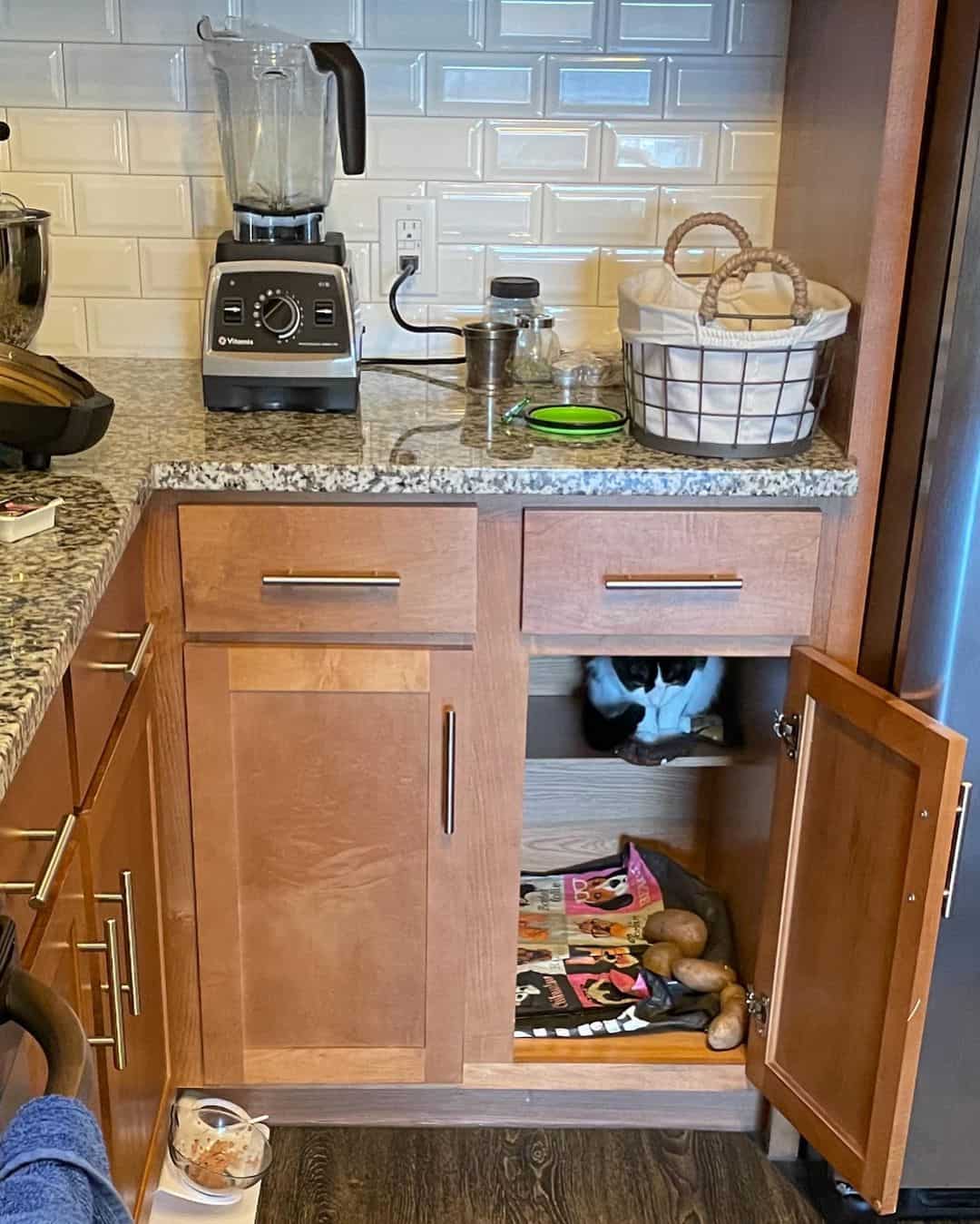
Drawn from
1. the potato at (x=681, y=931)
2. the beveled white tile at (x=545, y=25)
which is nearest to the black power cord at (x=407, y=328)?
the beveled white tile at (x=545, y=25)

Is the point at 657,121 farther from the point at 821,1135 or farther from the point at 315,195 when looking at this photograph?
the point at 821,1135

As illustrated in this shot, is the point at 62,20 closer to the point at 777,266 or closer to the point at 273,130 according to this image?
the point at 273,130

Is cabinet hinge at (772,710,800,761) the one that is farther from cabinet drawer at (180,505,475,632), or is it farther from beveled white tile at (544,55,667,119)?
beveled white tile at (544,55,667,119)

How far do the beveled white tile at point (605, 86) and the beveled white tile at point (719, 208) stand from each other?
128 millimetres

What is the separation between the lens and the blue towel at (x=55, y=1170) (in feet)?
1.95

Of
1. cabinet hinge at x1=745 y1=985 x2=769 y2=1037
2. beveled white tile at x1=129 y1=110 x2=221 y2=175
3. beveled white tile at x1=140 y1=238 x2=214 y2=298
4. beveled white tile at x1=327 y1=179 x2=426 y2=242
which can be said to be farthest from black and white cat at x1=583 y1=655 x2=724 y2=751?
beveled white tile at x1=129 y1=110 x2=221 y2=175

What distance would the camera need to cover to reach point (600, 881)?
2199mm

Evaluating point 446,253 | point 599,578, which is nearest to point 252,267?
point 446,253

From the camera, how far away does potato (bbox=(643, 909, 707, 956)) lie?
2.00 metres

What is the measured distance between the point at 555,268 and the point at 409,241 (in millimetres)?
231

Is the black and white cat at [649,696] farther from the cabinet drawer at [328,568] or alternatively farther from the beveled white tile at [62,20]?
the beveled white tile at [62,20]

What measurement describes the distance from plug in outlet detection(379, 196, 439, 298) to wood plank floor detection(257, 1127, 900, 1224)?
1272 millimetres

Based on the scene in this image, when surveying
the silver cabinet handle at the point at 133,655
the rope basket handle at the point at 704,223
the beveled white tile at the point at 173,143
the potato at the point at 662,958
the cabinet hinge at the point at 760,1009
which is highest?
the beveled white tile at the point at 173,143

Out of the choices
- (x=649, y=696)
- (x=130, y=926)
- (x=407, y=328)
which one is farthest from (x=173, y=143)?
(x=130, y=926)
